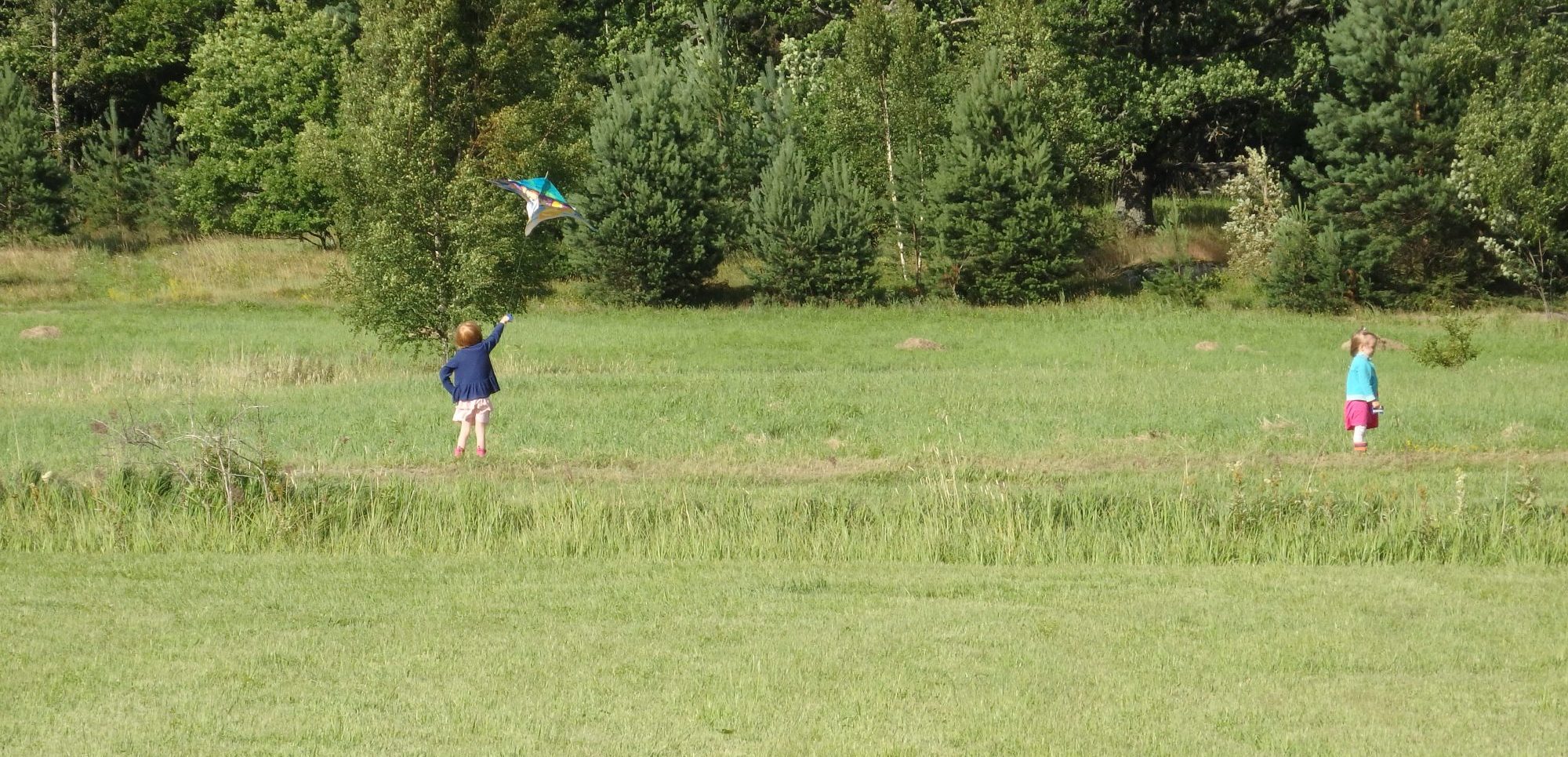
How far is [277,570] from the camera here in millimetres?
11062

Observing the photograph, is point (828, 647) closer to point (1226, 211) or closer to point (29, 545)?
point (29, 545)

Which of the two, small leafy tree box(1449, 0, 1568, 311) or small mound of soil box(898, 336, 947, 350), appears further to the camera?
small leafy tree box(1449, 0, 1568, 311)

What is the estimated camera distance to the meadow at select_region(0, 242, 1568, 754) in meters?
7.46

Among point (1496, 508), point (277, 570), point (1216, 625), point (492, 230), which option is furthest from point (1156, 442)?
point (492, 230)

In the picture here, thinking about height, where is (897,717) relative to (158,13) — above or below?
below

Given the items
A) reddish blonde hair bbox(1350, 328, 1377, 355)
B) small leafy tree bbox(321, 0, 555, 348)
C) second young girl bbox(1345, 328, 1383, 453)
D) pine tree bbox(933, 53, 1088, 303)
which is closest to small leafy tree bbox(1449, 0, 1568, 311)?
pine tree bbox(933, 53, 1088, 303)

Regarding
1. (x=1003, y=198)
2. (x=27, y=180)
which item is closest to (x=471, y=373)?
(x=1003, y=198)

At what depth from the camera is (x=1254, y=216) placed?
46406 millimetres

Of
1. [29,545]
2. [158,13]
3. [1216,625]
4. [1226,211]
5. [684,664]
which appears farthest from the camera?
[158,13]

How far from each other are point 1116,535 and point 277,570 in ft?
21.0

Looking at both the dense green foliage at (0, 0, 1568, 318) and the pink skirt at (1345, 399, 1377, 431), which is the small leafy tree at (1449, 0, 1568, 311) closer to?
the dense green foliage at (0, 0, 1568, 318)

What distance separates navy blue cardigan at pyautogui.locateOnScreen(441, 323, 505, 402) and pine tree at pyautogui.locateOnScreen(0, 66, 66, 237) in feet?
138

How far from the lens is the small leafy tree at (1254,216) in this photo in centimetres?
4516

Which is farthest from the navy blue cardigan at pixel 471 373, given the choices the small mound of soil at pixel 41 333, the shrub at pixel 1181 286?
the shrub at pixel 1181 286
